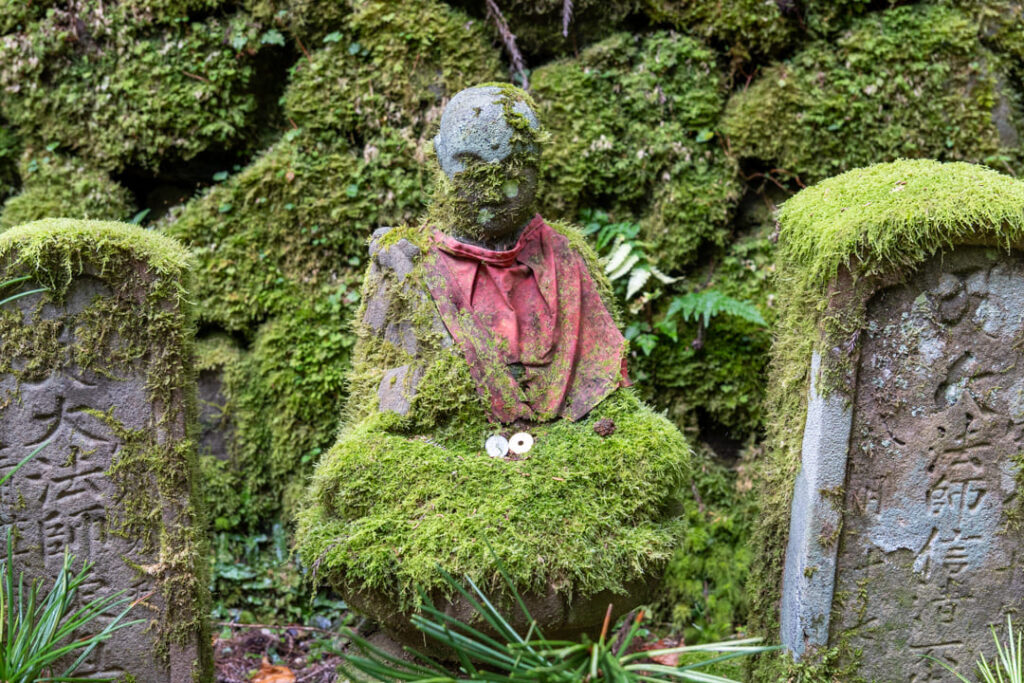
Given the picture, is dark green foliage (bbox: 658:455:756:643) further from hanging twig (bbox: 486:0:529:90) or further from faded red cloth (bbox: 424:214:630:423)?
hanging twig (bbox: 486:0:529:90)

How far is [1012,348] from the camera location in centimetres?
326

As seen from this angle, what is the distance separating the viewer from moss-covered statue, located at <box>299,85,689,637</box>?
2.76 metres

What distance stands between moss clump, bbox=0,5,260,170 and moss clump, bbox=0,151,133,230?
71 millimetres

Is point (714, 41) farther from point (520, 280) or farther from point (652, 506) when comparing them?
point (652, 506)

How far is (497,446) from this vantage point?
3.04m

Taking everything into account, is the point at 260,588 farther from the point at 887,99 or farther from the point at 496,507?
the point at 887,99

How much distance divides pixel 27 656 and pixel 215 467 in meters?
1.88

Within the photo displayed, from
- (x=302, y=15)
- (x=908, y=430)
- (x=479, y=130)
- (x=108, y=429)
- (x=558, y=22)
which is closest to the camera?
(x=479, y=130)

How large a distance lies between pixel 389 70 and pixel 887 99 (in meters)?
2.31

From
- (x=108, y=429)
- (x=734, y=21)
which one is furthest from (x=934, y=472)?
(x=108, y=429)

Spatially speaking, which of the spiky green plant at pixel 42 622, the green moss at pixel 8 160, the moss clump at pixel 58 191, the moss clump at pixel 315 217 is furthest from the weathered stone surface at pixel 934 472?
the green moss at pixel 8 160

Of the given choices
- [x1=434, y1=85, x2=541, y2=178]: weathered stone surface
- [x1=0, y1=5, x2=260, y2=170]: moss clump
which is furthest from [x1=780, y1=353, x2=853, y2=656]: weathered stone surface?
[x1=0, y1=5, x2=260, y2=170]: moss clump

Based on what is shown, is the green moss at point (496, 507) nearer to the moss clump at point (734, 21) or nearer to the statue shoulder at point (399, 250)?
the statue shoulder at point (399, 250)

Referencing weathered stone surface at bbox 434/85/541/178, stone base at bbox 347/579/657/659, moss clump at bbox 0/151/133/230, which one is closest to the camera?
stone base at bbox 347/579/657/659
